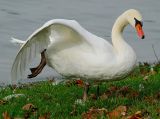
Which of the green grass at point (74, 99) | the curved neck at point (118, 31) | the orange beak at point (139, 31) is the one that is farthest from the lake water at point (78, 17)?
the orange beak at point (139, 31)

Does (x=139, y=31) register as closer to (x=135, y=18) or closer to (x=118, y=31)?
(x=135, y=18)

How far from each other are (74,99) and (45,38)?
1.05 meters

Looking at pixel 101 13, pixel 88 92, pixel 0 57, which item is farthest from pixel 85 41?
pixel 101 13

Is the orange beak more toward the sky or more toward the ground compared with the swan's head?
more toward the ground

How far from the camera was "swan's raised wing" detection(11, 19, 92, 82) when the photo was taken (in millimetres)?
8930

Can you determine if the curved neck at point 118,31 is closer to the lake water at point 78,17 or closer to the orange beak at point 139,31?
the orange beak at point 139,31

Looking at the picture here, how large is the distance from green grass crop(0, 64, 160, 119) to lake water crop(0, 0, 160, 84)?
4357mm

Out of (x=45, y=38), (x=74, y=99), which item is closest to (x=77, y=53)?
(x=45, y=38)

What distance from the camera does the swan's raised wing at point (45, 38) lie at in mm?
8930

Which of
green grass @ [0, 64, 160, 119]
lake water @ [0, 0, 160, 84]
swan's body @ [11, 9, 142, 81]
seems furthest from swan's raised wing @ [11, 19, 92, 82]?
lake water @ [0, 0, 160, 84]

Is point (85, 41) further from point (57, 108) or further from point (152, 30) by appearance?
point (152, 30)

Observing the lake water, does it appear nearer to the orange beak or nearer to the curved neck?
the curved neck

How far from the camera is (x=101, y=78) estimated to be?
913 cm

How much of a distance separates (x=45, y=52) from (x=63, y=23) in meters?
0.89
